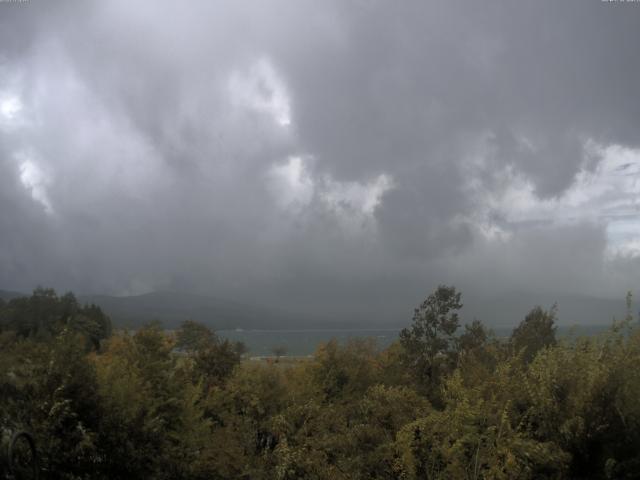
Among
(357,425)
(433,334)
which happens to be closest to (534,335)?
(433,334)

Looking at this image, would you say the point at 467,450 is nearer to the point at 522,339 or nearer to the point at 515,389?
the point at 515,389

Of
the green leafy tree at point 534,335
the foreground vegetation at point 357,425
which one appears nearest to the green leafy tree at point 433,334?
the green leafy tree at point 534,335

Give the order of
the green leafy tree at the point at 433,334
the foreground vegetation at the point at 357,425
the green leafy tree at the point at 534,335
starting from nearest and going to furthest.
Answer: the foreground vegetation at the point at 357,425 → the green leafy tree at the point at 534,335 → the green leafy tree at the point at 433,334

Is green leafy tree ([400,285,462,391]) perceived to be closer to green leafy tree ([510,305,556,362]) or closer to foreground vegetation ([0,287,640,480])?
green leafy tree ([510,305,556,362])

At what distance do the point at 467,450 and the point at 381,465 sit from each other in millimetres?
3720

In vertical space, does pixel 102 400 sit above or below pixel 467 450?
above

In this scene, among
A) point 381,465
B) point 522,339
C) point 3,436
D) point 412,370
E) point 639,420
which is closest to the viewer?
point 3,436

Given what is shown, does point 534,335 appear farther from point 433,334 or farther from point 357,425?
point 357,425

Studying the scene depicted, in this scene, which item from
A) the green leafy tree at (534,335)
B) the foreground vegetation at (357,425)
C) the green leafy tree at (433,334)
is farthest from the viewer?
the green leafy tree at (433,334)

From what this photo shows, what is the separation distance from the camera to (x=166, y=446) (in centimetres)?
2122

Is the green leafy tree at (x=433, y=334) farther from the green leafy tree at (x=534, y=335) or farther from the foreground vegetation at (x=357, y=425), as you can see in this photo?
the foreground vegetation at (x=357, y=425)

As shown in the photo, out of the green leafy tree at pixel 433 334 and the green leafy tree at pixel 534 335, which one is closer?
the green leafy tree at pixel 534 335

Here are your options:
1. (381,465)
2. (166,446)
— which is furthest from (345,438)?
(166,446)

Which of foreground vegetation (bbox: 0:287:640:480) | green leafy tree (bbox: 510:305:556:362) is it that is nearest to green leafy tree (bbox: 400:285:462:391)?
green leafy tree (bbox: 510:305:556:362)
